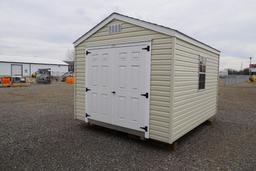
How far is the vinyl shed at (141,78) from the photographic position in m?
3.61

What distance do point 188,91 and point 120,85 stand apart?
64.7 inches

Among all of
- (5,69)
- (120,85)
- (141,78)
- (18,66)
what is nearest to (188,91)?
(141,78)

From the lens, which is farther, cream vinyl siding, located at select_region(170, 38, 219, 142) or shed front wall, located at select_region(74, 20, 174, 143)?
cream vinyl siding, located at select_region(170, 38, 219, 142)

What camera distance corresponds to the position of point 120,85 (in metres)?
4.28

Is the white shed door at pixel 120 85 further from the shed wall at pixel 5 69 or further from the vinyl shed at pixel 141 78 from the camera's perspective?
the shed wall at pixel 5 69

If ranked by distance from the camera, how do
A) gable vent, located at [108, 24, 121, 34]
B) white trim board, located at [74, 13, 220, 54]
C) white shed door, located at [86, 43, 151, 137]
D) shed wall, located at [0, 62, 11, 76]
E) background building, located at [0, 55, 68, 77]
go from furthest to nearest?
background building, located at [0, 55, 68, 77]
shed wall, located at [0, 62, 11, 76]
gable vent, located at [108, 24, 121, 34]
white shed door, located at [86, 43, 151, 137]
white trim board, located at [74, 13, 220, 54]

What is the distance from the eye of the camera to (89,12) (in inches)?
393

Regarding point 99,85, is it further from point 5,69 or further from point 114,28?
point 5,69

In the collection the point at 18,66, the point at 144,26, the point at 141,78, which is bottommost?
the point at 141,78

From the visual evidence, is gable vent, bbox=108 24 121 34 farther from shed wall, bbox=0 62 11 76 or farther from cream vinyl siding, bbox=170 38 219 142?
shed wall, bbox=0 62 11 76


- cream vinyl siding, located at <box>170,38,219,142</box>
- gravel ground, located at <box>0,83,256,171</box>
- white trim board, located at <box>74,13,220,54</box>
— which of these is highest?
white trim board, located at <box>74,13,220,54</box>

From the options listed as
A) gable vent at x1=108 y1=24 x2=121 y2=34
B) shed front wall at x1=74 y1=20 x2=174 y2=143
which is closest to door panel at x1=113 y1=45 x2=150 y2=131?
shed front wall at x1=74 y1=20 x2=174 y2=143

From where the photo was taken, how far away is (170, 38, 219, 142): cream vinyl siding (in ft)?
12.0

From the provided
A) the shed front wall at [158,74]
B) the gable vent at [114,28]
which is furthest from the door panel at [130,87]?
the gable vent at [114,28]
